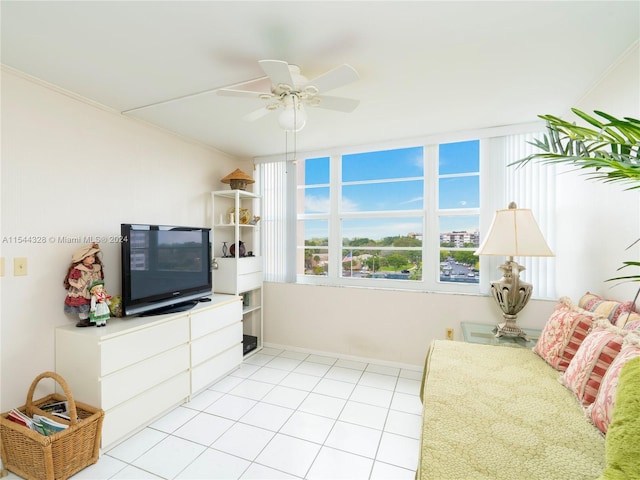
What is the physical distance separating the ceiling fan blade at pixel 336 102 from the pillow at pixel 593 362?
5.57ft

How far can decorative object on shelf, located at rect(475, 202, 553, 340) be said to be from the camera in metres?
2.14

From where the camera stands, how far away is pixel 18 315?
6.16ft

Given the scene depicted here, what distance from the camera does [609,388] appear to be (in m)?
1.15

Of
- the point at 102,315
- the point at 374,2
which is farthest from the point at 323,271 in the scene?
the point at 374,2

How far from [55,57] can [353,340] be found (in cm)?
336

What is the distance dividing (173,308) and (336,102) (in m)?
2.17

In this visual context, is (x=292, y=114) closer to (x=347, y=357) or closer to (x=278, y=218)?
(x=278, y=218)

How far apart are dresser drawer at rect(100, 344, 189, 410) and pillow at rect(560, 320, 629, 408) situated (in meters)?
2.58

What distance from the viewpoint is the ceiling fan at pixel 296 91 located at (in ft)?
4.75

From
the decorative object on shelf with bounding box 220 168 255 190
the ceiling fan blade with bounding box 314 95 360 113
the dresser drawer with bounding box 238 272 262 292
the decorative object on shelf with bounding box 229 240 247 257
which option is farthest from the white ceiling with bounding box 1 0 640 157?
the dresser drawer with bounding box 238 272 262 292

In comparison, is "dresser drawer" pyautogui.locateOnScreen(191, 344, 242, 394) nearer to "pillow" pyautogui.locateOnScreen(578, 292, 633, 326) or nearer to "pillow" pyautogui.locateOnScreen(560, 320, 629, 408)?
"pillow" pyautogui.locateOnScreen(560, 320, 629, 408)

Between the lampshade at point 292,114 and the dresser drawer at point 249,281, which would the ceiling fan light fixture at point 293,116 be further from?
the dresser drawer at point 249,281

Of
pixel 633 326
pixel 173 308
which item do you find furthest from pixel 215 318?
pixel 633 326

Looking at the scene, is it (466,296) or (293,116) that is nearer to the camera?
(293,116)
